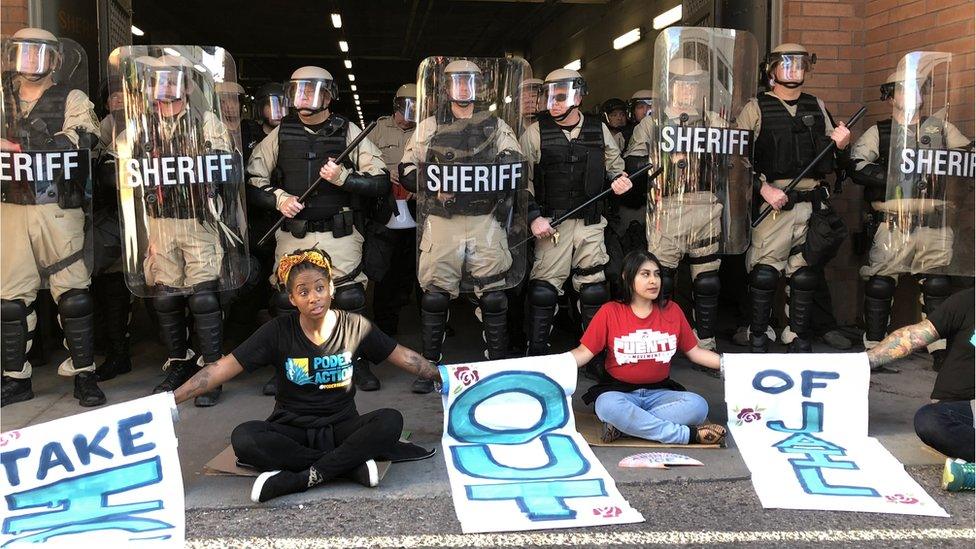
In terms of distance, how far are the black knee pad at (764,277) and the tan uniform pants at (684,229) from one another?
0.42m

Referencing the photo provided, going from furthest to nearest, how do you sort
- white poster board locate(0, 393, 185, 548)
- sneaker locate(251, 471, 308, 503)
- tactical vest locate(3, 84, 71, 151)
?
tactical vest locate(3, 84, 71, 151), sneaker locate(251, 471, 308, 503), white poster board locate(0, 393, 185, 548)

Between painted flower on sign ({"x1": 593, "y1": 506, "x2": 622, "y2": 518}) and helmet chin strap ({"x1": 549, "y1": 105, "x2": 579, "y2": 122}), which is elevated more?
helmet chin strap ({"x1": 549, "y1": 105, "x2": 579, "y2": 122})

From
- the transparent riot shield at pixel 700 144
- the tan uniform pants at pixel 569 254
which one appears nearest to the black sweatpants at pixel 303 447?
the tan uniform pants at pixel 569 254

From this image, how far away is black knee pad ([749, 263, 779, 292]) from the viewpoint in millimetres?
5562

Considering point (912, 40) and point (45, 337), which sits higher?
point (912, 40)

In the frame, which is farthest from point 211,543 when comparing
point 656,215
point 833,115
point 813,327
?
point 833,115

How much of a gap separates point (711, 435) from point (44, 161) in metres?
3.73

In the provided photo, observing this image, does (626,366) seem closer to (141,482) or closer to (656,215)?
(656,215)

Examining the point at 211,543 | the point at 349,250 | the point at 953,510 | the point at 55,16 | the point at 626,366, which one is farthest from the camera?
the point at 55,16

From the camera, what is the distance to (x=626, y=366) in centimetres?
432

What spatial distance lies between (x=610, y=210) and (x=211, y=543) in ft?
12.1

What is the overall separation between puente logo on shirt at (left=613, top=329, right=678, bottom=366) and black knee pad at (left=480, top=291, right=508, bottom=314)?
99 cm

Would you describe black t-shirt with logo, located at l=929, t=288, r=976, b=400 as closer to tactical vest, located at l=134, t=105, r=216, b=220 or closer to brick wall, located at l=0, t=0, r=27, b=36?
tactical vest, located at l=134, t=105, r=216, b=220

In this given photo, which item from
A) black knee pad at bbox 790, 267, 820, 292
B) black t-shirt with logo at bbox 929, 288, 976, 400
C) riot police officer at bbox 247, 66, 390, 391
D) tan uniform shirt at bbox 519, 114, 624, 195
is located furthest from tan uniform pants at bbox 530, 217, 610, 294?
black t-shirt with logo at bbox 929, 288, 976, 400
